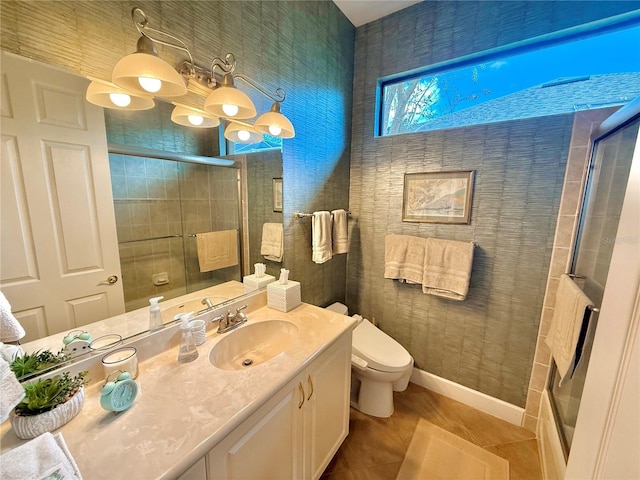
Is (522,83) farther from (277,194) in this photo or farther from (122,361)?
(122,361)

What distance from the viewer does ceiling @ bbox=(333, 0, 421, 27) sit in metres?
1.77

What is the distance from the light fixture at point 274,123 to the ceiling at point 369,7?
45.9 inches

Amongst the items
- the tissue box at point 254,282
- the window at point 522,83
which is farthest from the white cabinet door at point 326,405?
the window at point 522,83

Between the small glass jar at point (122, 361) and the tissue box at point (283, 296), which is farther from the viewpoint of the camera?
the tissue box at point (283, 296)

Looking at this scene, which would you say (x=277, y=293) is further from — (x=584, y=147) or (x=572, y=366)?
(x=584, y=147)

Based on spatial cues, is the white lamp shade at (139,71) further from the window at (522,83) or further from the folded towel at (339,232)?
the window at (522,83)

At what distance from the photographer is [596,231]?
1.27 metres

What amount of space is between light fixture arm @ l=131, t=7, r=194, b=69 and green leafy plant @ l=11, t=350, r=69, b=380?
42.9 inches

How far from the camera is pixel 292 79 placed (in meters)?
1.59

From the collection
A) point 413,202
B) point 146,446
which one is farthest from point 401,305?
point 146,446

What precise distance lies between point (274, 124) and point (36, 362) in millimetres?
1264

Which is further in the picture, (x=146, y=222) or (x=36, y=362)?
(x=146, y=222)

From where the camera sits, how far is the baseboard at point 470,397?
173 centimetres

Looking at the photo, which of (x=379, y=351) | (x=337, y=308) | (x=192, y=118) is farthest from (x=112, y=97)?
(x=379, y=351)
